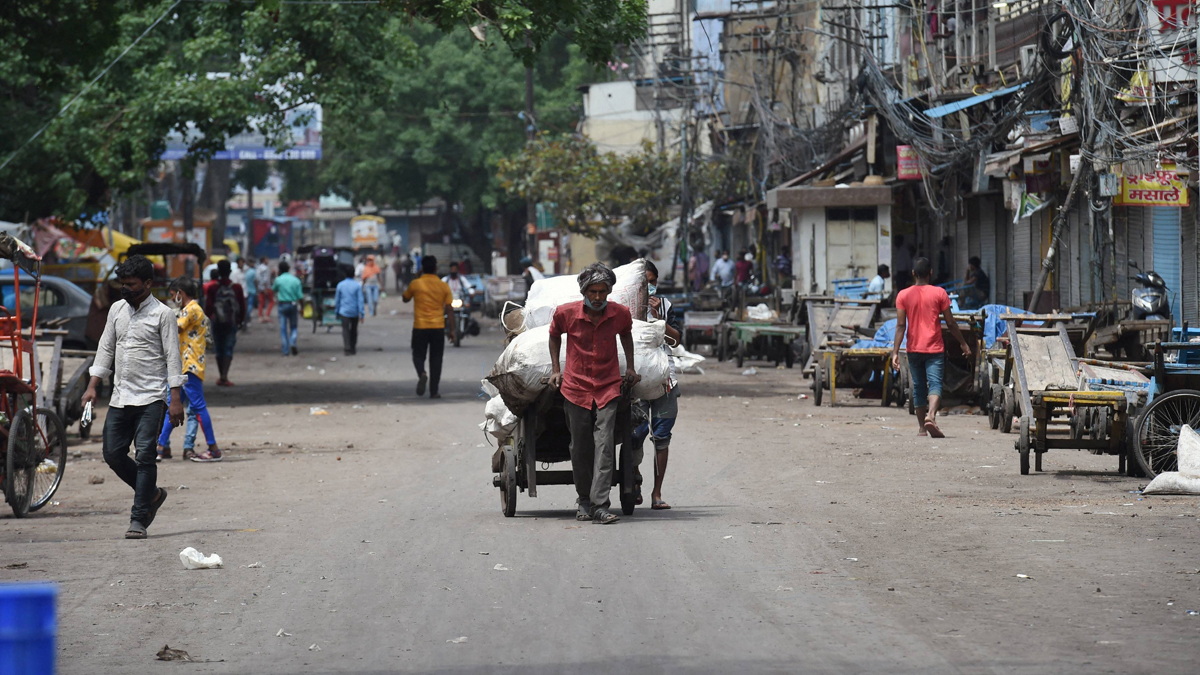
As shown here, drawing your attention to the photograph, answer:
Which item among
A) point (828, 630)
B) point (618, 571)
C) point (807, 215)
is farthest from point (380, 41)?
point (828, 630)

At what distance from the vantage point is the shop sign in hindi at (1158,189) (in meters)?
15.5

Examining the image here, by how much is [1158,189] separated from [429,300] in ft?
29.8

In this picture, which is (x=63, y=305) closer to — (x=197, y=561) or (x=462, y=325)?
(x=462, y=325)

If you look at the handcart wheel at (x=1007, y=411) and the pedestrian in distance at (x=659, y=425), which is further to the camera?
the handcart wheel at (x=1007, y=411)

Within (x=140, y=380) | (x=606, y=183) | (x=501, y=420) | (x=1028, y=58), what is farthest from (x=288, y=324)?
(x=501, y=420)

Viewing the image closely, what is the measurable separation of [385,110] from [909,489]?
52232 millimetres

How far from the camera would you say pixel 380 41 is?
22594mm

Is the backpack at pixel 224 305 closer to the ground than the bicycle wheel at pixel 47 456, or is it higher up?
higher up

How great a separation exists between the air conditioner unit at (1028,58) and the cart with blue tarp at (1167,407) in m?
10.2

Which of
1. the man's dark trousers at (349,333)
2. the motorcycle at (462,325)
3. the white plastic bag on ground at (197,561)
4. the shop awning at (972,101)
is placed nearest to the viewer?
the white plastic bag on ground at (197,561)

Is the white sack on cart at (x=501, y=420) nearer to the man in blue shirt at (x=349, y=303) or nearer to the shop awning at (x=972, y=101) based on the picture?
the shop awning at (x=972, y=101)

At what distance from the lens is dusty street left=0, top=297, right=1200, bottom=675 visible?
19.3 feet

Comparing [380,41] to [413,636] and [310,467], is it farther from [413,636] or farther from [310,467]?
[413,636]

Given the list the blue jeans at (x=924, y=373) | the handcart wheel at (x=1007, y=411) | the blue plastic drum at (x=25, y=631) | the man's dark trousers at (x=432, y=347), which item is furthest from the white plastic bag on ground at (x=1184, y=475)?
the man's dark trousers at (x=432, y=347)
